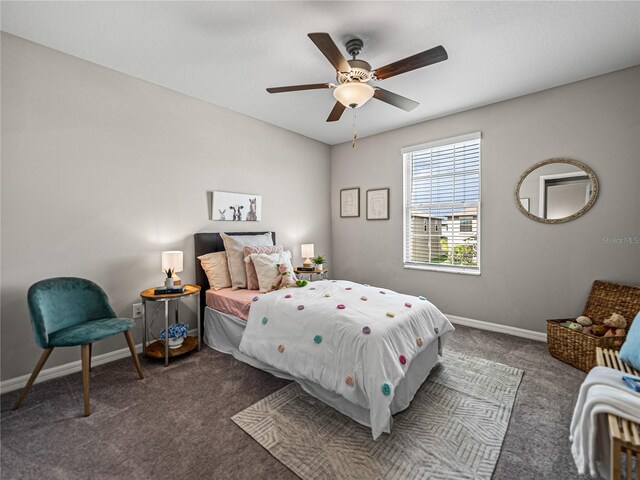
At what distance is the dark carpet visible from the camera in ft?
4.95

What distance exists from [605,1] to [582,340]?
2.61 metres

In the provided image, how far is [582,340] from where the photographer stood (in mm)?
2488

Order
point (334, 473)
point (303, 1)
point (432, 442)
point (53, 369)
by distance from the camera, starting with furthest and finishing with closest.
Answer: point (53, 369), point (303, 1), point (432, 442), point (334, 473)

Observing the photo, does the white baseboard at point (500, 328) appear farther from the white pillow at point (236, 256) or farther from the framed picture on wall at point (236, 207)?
the framed picture on wall at point (236, 207)

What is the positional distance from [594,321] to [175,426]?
3752 mm

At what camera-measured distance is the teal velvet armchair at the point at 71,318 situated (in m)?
1.95

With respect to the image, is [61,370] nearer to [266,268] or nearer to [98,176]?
[98,176]

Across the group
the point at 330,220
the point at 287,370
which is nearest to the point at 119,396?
the point at 287,370

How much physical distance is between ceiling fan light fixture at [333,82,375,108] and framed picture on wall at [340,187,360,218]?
253 cm

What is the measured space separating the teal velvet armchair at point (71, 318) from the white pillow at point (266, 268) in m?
1.19

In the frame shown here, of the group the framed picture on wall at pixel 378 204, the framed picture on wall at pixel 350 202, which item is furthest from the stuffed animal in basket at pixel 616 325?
the framed picture on wall at pixel 350 202

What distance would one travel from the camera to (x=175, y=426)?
6.01 feet

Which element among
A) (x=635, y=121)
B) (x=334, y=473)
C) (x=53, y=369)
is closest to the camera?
(x=334, y=473)

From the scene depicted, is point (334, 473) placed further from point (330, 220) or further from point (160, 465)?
point (330, 220)
